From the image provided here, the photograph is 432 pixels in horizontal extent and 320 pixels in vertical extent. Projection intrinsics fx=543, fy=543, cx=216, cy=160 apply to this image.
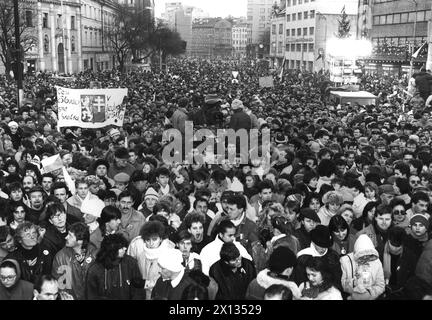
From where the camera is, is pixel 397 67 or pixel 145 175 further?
pixel 397 67

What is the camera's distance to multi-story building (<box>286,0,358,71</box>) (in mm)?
71000

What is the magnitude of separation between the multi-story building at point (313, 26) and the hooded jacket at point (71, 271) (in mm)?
61812

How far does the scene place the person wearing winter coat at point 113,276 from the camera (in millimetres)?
5121

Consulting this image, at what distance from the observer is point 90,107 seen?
1323 centimetres

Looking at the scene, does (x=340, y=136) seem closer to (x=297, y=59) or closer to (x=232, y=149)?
(x=232, y=149)

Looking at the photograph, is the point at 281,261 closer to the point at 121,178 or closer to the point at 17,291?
the point at 17,291

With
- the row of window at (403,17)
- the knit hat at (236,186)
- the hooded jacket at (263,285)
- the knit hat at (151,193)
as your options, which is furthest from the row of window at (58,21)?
the hooded jacket at (263,285)

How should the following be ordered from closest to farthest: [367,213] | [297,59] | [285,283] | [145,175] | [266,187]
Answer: [285,283] < [367,213] < [266,187] < [145,175] < [297,59]

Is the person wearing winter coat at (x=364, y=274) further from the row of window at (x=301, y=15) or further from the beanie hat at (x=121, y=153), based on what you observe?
the row of window at (x=301, y=15)

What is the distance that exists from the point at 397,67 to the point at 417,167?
35333mm

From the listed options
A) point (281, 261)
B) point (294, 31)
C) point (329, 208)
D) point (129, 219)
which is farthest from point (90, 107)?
point (294, 31)

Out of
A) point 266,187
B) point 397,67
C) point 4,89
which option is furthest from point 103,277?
point 397,67

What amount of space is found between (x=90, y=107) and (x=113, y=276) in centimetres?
868

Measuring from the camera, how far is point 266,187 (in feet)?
25.6
